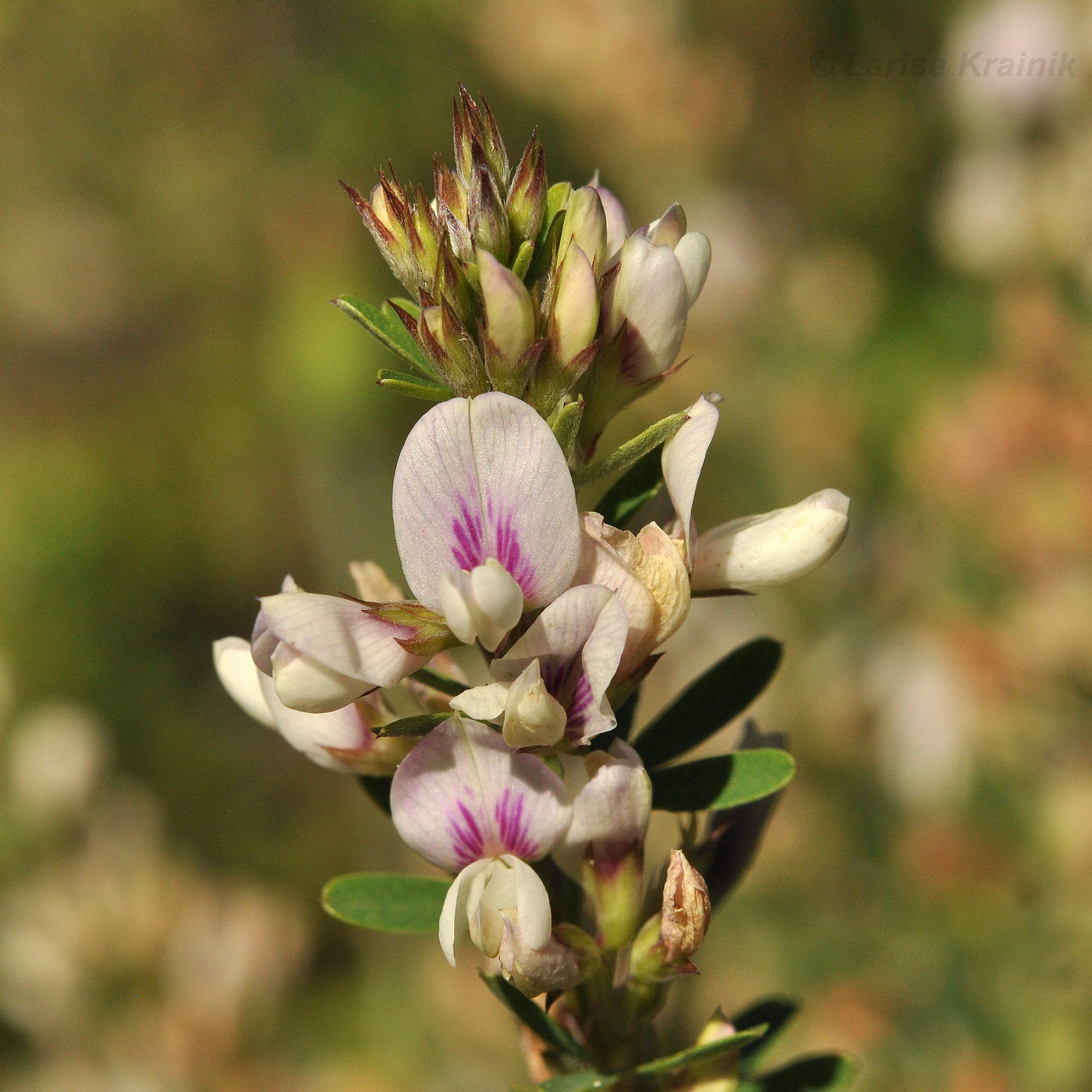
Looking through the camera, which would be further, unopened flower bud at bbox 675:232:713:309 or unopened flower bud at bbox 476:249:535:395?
unopened flower bud at bbox 675:232:713:309

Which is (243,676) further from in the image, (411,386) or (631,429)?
(631,429)

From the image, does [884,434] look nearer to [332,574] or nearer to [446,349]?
[332,574]

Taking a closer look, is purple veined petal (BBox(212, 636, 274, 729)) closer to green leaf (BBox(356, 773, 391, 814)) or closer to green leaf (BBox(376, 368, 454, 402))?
green leaf (BBox(356, 773, 391, 814))

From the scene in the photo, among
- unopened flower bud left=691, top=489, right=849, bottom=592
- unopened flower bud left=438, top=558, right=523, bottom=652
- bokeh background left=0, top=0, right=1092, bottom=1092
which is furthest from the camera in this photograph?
bokeh background left=0, top=0, right=1092, bottom=1092

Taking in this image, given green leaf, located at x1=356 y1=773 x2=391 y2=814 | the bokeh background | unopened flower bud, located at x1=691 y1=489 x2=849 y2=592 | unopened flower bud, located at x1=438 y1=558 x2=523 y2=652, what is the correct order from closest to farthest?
unopened flower bud, located at x1=438 y1=558 x2=523 y2=652 < unopened flower bud, located at x1=691 y1=489 x2=849 y2=592 < green leaf, located at x1=356 y1=773 x2=391 y2=814 < the bokeh background

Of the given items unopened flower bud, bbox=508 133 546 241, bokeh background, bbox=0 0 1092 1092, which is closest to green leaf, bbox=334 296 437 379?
unopened flower bud, bbox=508 133 546 241

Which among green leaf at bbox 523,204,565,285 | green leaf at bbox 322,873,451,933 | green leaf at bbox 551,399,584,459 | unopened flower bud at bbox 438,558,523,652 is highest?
green leaf at bbox 523,204,565,285

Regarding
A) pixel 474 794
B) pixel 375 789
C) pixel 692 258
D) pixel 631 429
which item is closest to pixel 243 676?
pixel 375 789

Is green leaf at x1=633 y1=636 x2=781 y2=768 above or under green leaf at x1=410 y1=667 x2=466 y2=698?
under
